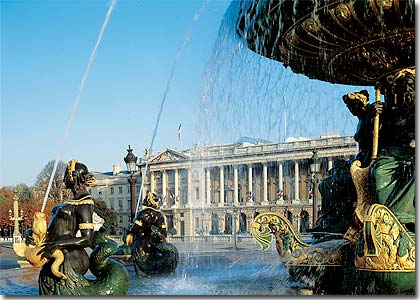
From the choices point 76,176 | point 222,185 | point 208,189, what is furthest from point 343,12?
point 222,185

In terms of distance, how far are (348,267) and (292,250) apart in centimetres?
92

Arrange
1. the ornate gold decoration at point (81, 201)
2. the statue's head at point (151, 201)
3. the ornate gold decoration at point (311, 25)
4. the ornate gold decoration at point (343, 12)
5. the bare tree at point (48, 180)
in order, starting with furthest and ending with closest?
the bare tree at point (48, 180), the statue's head at point (151, 201), the ornate gold decoration at point (311, 25), the ornate gold decoration at point (343, 12), the ornate gold decoration at point (81, 201)

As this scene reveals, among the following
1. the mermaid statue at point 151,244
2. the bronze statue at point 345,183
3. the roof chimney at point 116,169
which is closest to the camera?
the bronze statue at point 345,183

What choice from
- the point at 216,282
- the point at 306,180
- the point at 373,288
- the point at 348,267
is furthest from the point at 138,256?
the point at 306,180

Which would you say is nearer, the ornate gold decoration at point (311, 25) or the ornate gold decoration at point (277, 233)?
the ornate gold decoration at point (311, 25)

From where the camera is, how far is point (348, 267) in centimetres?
667

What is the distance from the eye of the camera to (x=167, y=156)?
307 ft

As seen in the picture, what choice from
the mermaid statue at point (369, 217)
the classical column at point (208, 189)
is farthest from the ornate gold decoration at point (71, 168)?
the classical column at point (208, 189)

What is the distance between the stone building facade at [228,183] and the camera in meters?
62.1

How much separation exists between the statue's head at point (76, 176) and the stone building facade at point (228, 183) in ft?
154

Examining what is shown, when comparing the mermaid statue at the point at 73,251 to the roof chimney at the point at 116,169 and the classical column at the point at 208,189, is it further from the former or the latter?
the roof chimney at the point at 116,169

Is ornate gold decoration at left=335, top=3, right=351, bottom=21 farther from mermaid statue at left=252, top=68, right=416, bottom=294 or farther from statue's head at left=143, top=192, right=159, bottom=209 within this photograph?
statue's head at left=143, top=192, right=159, bottom=209

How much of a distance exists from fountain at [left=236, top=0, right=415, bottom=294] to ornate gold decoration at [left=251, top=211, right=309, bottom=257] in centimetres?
1

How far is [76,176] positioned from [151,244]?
364 cm
